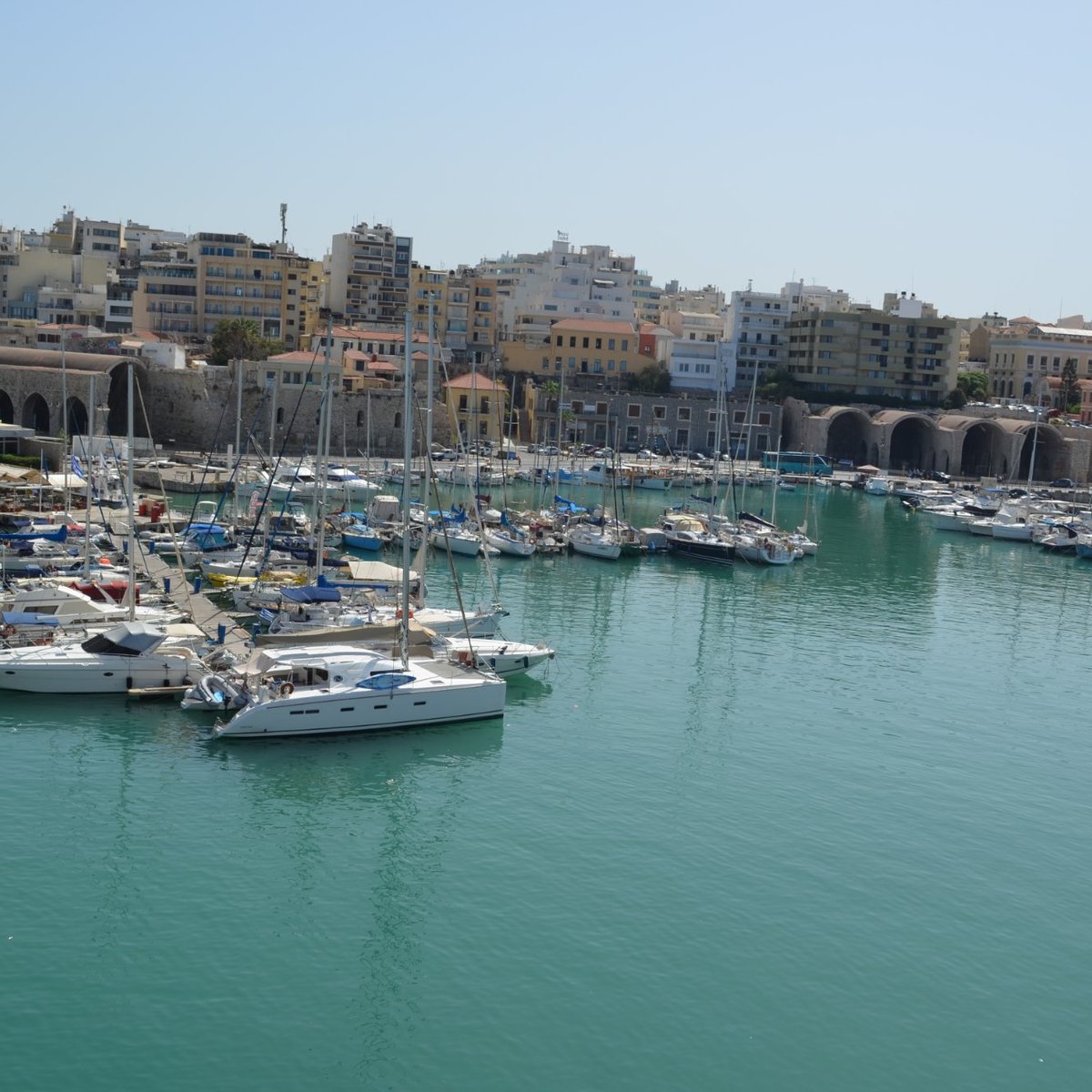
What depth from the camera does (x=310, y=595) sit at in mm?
34469

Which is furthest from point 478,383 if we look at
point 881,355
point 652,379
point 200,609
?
point 200,609

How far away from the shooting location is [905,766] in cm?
2950

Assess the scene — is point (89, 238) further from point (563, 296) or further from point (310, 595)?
point (310, 595)

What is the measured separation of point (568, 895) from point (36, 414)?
207ft

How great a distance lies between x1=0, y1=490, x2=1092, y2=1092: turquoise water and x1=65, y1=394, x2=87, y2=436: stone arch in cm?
4804

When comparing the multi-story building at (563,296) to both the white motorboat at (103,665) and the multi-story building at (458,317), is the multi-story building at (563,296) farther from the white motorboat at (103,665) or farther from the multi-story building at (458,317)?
the white motorboat at (103,665)

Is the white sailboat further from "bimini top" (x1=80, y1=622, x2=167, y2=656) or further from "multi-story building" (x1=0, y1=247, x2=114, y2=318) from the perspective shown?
"multi-story building" (x1=0, y1=247, x2=114, y2=318)

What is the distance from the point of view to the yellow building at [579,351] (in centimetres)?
10206

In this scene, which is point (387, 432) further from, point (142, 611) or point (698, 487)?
point (142, 611)

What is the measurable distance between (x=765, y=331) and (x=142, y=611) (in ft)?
273

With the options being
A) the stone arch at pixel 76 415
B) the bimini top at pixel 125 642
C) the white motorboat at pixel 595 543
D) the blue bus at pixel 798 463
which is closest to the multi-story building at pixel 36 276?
the stone arch at pixel 76 415

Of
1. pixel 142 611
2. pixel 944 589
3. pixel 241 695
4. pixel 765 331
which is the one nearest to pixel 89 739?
pixel 241 695

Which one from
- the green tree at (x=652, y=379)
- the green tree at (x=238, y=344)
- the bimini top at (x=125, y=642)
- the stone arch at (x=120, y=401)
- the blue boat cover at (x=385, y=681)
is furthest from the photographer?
the green tree at (x=652, y=379)

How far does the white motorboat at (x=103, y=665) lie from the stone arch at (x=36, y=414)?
4962 centimetres
